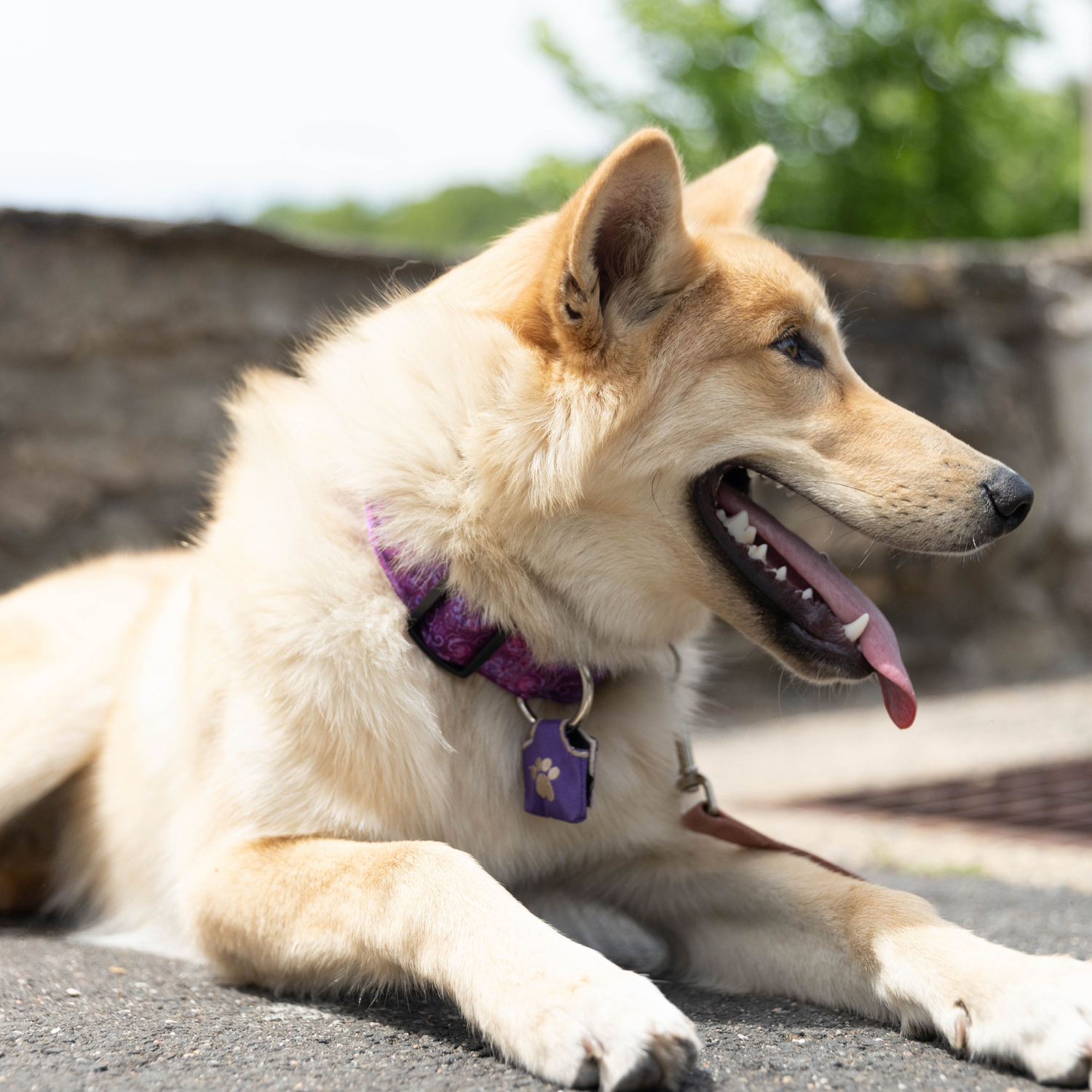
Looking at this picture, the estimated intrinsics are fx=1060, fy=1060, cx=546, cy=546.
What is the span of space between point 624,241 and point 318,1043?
62.1 inches

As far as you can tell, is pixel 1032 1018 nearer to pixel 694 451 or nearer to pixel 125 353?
pixel 694 451

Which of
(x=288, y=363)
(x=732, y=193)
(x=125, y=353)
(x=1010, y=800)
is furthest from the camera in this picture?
(x=125, y=353)

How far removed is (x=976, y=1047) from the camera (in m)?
1.66

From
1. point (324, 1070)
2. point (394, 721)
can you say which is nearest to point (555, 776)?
point (394, 721)

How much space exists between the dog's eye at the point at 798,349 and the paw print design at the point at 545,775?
0.98 metres

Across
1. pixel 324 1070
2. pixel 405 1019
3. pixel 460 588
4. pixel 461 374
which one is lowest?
pixel 405 1019

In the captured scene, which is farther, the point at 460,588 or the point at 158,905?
the point at 158,905

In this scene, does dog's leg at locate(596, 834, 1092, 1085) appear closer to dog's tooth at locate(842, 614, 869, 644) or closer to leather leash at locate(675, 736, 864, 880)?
leather leash at locate(675, 736, 864, 880)

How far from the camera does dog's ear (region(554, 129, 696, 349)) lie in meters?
1.99

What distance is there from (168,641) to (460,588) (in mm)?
969

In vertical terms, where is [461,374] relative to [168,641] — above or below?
above

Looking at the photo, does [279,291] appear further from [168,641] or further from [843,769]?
[843,769]

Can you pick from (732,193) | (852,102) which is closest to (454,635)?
(732,193)

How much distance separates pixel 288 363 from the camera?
3.87 metres
